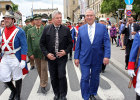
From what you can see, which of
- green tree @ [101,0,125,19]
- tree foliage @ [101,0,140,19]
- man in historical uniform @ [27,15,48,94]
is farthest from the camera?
green tree @ [101,0,125,19]

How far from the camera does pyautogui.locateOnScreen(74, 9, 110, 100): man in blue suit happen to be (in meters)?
4.41

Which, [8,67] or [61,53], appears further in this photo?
[61,53]

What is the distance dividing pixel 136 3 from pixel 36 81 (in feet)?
139

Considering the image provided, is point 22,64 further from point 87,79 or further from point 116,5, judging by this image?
point 116,5

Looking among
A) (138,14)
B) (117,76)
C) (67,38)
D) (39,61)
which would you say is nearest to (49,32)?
(67,38)

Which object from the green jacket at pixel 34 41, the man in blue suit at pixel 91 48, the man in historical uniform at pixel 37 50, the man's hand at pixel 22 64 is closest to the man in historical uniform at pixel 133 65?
the man in blue suit at pixel 91 48

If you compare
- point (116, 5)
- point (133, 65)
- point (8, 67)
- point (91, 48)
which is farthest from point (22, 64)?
point (116, 5)

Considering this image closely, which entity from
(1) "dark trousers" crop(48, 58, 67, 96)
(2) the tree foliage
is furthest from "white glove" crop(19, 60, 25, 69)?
(2) the tree foliage

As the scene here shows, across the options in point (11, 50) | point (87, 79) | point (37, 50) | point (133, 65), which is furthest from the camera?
point (37, 50)

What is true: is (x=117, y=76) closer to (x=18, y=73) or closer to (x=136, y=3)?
(x=18, y=73)

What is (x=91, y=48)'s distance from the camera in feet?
14.5

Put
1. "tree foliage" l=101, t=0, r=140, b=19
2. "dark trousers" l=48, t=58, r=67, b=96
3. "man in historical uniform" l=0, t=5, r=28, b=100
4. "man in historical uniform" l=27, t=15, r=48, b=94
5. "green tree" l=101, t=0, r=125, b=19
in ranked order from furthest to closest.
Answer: "green tree" l=101, t=0, r=125, b=19, "tree foliage" l=101, t=0, r=140, b=19, "man in historical uniform" l=27, t=15, r=48, b=94, "dark trousers" l=48, t=58, r=67, b=96, "man in historical uniform" l=0, t=5, r=28, b=100

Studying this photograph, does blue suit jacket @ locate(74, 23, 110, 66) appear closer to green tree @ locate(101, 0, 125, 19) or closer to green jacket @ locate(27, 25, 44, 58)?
green jacket @ locate(27, 25, 44, 58)

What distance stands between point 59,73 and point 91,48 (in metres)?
0.89
